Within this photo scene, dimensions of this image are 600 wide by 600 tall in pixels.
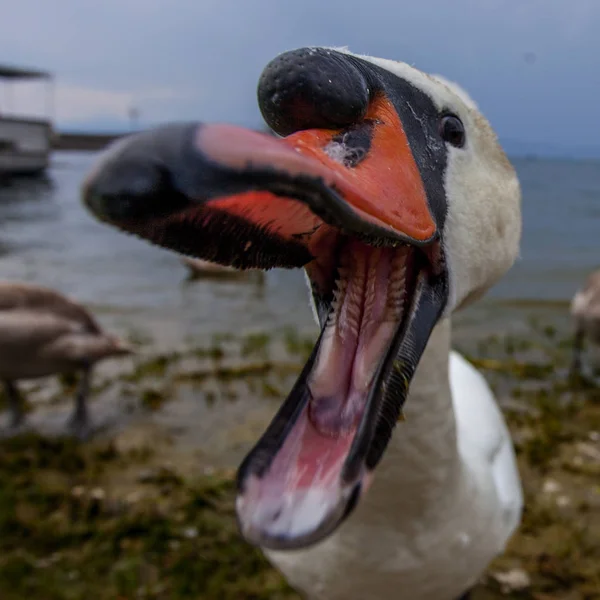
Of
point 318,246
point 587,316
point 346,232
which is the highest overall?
point 346,232

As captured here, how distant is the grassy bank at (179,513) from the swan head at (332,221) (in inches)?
61.9

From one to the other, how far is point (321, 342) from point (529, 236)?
45.2 feet

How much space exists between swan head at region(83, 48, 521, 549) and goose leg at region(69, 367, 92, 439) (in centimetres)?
284

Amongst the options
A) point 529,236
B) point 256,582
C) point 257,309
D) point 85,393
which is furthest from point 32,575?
point 529,236

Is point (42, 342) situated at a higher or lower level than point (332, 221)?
lower

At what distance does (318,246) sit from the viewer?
0.94 metres

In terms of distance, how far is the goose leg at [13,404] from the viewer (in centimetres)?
358

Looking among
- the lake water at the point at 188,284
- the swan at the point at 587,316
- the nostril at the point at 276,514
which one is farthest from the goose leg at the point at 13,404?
the swan at the point at 587,316

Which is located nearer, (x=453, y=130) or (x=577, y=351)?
(x=453, y=130)

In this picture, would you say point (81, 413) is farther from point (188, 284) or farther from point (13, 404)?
point (188, 284)

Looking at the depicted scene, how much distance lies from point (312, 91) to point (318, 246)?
0.25 metres

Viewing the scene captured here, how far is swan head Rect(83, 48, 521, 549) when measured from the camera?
564 mm

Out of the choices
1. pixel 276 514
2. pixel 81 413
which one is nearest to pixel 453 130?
pixel 276 514

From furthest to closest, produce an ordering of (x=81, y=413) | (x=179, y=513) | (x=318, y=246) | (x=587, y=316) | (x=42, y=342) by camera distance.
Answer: (x=587, y=316)
(x=81, y=413)
(x=42, y=342)
(x=179, y=513)
(x=318, y=246)
